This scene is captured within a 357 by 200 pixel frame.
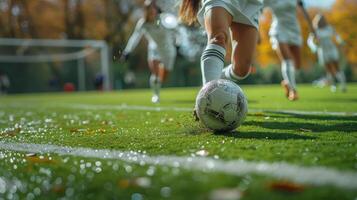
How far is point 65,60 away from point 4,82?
5.26 meters

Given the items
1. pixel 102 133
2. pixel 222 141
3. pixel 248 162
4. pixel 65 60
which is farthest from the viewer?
pixel 65 60

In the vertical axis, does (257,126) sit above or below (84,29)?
below

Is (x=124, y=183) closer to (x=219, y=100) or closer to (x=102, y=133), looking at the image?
(x=219, y=100)

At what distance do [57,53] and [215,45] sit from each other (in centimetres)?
3151

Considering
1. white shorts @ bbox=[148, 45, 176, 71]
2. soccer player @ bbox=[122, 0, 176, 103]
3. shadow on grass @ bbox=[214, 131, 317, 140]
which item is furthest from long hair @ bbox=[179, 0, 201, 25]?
white shorts @ bbox=[148, 45, 176, 71]

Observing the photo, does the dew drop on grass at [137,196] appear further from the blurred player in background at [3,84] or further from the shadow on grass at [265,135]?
the blurred player in background at [3,84]

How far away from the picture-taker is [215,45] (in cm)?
412

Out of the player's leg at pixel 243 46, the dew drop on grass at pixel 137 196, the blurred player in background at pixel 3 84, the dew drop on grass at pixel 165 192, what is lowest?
the blurred player in background at pixel 3 84

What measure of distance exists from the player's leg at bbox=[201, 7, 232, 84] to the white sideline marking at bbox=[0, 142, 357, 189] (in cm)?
134

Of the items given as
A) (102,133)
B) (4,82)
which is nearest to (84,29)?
(4,82)

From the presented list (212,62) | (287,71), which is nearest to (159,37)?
(287,71)

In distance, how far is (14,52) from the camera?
3195 centimetres

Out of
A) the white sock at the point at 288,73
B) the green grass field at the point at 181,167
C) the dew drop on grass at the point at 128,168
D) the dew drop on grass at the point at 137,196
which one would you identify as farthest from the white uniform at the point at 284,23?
the dew drop on grass at the point at 137,196

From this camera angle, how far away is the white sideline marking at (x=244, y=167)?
1980 millimetres
